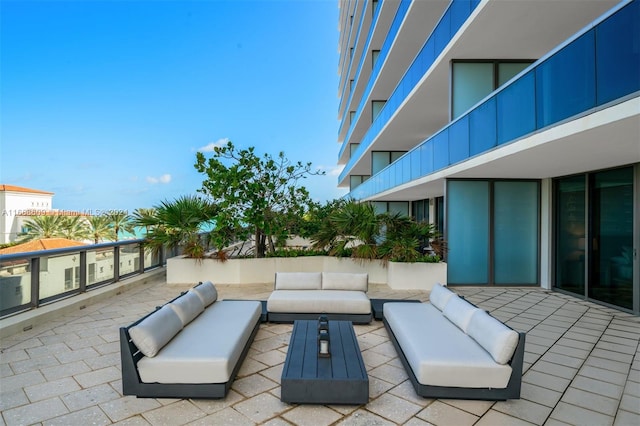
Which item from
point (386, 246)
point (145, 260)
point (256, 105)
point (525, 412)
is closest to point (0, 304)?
point (145, 260)

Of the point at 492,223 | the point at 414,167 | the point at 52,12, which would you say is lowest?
the point at 492,223

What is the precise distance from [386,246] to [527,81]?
193 inches

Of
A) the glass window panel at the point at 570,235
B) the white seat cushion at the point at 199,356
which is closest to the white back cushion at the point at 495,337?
the white seat cushion at the point at 199,356

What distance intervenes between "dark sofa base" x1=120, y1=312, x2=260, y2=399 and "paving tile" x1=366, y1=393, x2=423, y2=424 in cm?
139

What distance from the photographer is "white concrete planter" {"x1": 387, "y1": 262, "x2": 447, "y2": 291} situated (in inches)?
338

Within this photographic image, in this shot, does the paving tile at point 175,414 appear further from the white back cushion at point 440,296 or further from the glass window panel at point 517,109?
the glass window panel at point 517,109

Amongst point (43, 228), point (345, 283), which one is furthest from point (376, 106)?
point (43, 228)

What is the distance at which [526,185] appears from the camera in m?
9.01

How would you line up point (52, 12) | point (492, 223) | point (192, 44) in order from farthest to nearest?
point (192, 44)
point (52, 12)
point (492, 223)

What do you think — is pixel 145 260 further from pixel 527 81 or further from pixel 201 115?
pixel 201 115

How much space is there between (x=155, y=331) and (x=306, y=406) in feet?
5.26

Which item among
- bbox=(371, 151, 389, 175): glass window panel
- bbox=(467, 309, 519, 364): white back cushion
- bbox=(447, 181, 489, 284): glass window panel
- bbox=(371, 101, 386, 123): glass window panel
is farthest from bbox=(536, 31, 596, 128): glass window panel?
bbox=(371, 101, 386, 123): glass window panel

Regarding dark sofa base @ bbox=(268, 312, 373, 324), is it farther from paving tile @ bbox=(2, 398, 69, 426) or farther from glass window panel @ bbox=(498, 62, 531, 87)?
glass window panel @ bbox=(498, 62, 531, 87)

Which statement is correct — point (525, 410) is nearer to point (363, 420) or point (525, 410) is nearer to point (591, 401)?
point (591, 401)
